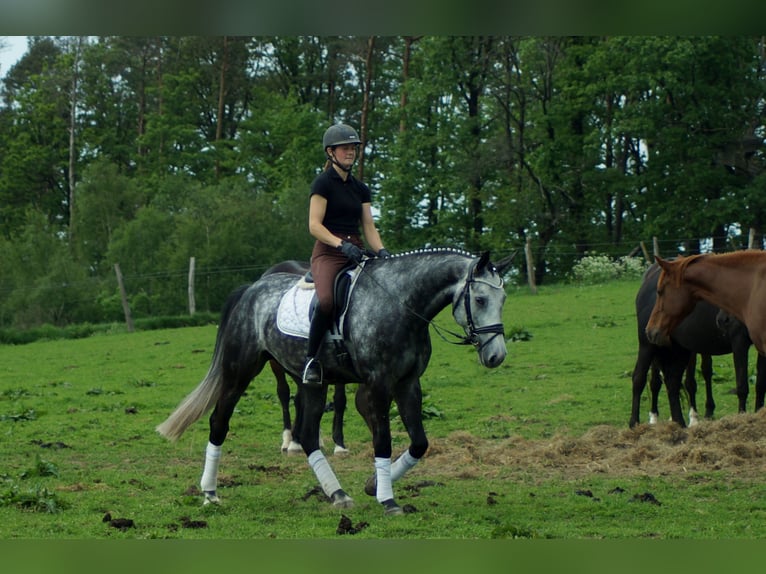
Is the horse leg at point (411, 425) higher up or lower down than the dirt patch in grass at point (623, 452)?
higher up

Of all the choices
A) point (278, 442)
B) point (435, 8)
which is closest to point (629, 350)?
point (278, 442)

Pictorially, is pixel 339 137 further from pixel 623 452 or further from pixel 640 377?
pixel 640 377

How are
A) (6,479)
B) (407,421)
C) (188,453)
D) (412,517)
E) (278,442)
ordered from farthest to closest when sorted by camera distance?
(278,442), (188,453), (6,479), (407,421), (412,517)

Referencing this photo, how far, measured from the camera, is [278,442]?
12367 millimetres

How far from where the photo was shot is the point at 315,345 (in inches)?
317

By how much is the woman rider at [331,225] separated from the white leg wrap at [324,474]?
61 cm

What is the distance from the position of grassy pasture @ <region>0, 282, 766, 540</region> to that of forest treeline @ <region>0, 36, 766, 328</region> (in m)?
16.9

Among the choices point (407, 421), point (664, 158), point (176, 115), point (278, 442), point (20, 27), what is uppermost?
point (176, 115)

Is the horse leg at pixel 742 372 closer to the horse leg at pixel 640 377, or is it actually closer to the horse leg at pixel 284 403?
Answer: the horse leg at pixel 640 377

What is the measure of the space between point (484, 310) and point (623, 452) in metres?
3.62

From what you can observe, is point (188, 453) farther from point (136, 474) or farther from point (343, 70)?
point (343, 70)

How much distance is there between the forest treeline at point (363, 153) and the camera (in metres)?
36.7

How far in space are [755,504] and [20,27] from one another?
21.1 ft

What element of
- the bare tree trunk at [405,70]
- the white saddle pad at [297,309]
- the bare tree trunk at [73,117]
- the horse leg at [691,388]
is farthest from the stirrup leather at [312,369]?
→ the bare tree trunk at [73,117]
